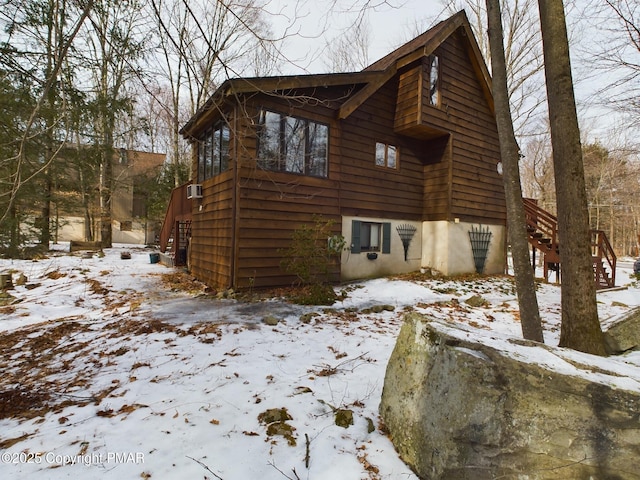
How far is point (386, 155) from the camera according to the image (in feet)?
35.2

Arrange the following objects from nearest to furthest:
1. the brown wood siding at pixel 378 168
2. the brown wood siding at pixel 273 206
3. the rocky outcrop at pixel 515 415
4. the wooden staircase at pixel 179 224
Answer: the rocky outcrop at pixel 515 415, the brown wood siding at pixel 273 206, the brown wood siding at pixel 378 168, the wooden staircase at pixel 179 224

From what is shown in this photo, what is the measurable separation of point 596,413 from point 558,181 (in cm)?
263

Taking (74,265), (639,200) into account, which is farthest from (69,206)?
(639,200)

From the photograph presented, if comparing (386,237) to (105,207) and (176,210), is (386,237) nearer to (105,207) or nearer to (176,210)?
(176,210)

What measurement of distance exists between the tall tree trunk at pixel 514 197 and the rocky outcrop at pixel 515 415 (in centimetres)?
189

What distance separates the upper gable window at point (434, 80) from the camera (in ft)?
34.6

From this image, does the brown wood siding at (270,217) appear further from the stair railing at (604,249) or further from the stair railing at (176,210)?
the stair railing at (604,249)

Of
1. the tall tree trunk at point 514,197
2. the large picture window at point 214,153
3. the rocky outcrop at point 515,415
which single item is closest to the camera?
the rocky outcrop at point 515,415

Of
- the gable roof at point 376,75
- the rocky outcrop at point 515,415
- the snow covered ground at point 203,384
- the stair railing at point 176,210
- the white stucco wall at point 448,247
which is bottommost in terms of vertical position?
the snow covered ground at point 203,384

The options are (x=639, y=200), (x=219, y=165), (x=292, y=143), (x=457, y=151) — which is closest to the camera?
(x=292, y=143)

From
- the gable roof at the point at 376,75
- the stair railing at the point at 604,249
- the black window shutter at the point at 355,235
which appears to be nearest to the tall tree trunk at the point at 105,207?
the gable roof at the point at 376,75

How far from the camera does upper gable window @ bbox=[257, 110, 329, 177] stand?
830 centimetres

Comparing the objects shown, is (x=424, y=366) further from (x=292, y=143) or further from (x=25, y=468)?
(x=292, y=143)

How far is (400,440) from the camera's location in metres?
2.46
